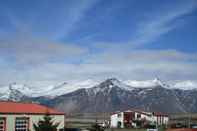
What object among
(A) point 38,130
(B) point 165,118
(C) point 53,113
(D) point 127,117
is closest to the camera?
(A) point 38,130

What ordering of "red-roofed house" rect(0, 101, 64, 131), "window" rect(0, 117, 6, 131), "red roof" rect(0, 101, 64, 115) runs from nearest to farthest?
1. "window" rect(0, 117, 6, 131)
2. "red-roofed house" rect(0, 101, 64, 131)
3. "red roof" rect(0, 101, 64, 115)

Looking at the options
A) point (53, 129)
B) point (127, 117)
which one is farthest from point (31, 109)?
point (127, 117)

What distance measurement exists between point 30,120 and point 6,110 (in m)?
4.50

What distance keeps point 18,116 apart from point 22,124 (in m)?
1.41

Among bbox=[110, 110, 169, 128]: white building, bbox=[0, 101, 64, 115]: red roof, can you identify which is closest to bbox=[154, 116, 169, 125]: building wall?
bbox=[110, 110, 169, 128]: white building

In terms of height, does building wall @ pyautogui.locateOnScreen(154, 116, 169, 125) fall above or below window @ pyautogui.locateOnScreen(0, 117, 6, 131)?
below

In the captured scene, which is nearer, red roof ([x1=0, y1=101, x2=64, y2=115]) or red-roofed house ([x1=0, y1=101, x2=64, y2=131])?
red-roofed house ([x1=0, y1=101, x2=64, y2=131])

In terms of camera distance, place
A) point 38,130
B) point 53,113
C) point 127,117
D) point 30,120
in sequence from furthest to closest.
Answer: point 127,117
point 53,113
point 30,120
point 38,130

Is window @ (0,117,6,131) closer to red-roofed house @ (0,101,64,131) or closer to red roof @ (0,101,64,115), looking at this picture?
red-roofed house @ (0,101,64,131)

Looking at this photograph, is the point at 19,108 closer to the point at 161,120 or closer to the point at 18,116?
the point at 18,116

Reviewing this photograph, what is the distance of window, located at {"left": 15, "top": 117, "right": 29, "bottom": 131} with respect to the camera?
61.2m

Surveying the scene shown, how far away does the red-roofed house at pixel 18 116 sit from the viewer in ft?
195

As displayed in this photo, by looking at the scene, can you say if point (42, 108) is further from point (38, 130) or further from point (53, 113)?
point (38, 130)

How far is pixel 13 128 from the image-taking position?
60.2 metres
